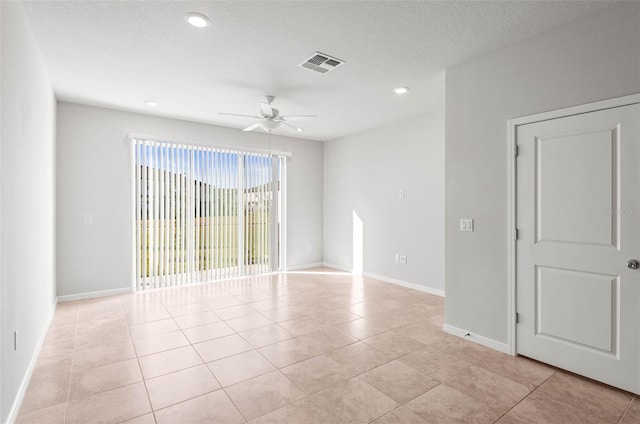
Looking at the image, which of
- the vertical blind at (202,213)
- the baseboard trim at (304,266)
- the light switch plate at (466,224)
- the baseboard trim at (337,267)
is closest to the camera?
the light switch plate at (466,224)

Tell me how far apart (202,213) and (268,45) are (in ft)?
11.6

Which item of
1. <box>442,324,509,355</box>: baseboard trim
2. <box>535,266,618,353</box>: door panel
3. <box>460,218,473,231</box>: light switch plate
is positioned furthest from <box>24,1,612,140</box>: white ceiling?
<box>442,324,509,355</box>: baseboard trim

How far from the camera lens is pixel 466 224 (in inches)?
130

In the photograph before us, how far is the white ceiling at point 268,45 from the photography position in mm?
2430

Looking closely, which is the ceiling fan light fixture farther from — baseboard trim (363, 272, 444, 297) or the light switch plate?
baseboard trim (363, 272, 444, 297)

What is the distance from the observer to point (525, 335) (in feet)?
9.49

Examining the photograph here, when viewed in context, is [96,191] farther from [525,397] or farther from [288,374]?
[525,397]

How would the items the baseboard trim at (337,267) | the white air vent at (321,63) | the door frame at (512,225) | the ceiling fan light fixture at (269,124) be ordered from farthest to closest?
the baseboard trim at (337,267)
the ceiling fan light fixture at (269,124)
the white air vent at (321,63)
the door frame at (512,225)

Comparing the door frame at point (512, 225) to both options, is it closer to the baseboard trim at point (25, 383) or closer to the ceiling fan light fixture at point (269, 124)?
the ceiling fan light fixture at point (269, 124)

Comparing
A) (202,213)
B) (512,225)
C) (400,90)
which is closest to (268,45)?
(400,90)

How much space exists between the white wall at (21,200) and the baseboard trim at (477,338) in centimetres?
357

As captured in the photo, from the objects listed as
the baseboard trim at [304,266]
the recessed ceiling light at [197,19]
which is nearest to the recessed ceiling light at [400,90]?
the recessed ceiling light at [197,19]

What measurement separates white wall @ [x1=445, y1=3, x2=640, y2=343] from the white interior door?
6.8 inches

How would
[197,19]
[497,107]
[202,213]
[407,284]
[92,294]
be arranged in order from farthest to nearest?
[202,213], [407,284], [92,294], [497,107], [197,19]
